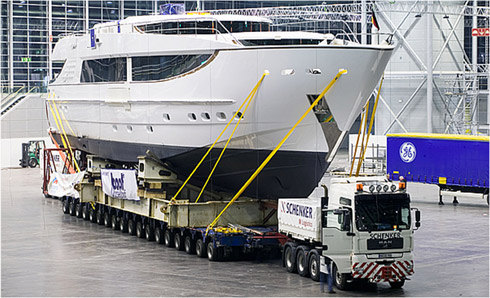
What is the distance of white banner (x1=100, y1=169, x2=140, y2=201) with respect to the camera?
25.2 meters

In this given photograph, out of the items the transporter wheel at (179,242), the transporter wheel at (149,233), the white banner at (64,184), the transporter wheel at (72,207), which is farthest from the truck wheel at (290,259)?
the transporter wheel at (72,207)

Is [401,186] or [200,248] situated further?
[200,248]

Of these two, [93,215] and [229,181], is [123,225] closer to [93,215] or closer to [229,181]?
[93,215]

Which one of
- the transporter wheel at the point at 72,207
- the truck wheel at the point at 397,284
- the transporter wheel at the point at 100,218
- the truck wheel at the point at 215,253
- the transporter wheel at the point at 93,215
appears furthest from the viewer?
the transporter wheel at the point at 72,207

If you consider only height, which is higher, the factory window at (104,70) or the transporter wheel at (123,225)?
the factory window at (104,70)

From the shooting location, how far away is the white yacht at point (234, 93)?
2134 centimetres

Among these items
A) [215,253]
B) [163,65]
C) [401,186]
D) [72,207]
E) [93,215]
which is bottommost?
[215,253]

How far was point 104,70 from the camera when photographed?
27.2 meters

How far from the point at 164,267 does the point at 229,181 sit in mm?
3546

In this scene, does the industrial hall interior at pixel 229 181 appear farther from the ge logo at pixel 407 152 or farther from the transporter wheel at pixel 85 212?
the ge logo at pixel 407 152

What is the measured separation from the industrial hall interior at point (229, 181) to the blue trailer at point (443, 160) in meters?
0.08

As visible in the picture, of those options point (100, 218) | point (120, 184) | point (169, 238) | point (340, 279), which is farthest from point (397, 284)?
point (100, 218)

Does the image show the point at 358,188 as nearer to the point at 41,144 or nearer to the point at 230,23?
the point at 230,23

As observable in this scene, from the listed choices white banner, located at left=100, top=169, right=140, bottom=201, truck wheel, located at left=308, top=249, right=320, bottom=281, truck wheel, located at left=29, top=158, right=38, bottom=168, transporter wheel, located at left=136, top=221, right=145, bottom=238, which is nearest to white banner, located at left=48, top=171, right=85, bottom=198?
white banner, located at left=100, top=169, right=140, bottom=201
